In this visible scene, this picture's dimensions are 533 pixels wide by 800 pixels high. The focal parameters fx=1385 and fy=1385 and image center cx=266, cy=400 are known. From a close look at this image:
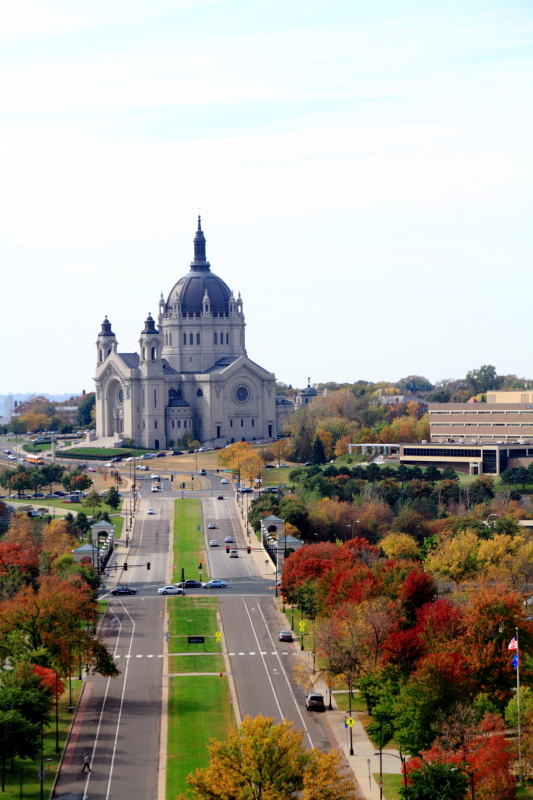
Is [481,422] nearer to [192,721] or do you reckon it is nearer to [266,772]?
[192,721]

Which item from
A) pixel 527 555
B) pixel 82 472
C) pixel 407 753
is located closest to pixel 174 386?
pixel 82 472

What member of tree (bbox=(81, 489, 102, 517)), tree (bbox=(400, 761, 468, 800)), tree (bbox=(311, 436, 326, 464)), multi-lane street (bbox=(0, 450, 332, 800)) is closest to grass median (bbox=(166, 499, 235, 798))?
multi-lane street (bbox=(0, 450, 332, 800))

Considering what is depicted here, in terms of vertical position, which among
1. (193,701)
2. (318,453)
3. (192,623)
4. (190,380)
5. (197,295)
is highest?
(197,295)

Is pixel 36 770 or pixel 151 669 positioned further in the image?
pixel 151 669

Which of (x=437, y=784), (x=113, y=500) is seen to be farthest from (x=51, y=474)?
(x=437, y=784)

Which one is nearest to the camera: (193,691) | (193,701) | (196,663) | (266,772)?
(266,772)

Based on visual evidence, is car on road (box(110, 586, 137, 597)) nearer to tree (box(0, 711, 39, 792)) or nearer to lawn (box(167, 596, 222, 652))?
lawn (box(167, 596, 222, 652))
